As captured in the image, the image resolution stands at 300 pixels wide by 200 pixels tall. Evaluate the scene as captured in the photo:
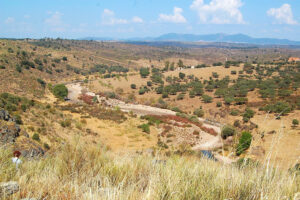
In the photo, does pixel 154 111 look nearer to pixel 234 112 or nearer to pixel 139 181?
pixel 234 112

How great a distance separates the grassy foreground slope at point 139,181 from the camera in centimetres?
234

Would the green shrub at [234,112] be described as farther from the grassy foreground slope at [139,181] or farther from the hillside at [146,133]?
the grassy foreground slope at [139,181]

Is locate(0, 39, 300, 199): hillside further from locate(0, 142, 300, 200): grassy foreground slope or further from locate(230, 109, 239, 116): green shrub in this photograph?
locate(230, 109, 239, 116): green shrub

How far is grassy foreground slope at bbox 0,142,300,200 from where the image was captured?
7.68 feet

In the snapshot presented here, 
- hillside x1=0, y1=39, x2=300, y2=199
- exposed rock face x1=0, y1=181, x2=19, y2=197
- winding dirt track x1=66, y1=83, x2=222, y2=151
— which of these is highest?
exposed rock face x1=0, y1=181, x2=19, y2=197

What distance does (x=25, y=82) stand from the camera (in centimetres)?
4962

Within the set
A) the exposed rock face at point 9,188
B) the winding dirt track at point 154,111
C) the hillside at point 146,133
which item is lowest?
the winding dirt track at point 154,111

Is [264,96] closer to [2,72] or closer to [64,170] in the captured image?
[64,170]

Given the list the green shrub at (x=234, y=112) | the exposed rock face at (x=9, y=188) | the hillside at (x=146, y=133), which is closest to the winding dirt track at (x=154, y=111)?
the hillside at (x=146, y=133)

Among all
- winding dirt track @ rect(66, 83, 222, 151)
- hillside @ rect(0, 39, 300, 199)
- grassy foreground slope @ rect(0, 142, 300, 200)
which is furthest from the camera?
winding dirt track @ rect(66, 83, 222, 151)

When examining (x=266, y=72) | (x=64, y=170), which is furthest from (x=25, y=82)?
(x=266, y=72)

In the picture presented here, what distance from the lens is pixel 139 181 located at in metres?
2.87

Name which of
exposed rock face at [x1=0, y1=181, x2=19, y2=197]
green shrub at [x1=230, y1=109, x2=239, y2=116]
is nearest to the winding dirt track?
green shrub at [x1=230, y1=109, x2=239, y2=116]

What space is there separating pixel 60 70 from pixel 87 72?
543 inches
